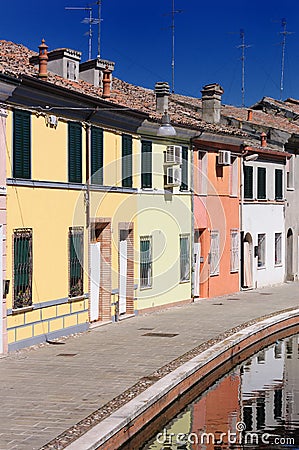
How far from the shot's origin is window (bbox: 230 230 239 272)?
96.3ft

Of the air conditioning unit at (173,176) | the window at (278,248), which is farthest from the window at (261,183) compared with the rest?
the air conditioning unit at (173,176)

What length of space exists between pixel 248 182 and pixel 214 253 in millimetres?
3975

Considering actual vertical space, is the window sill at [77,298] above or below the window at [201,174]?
below

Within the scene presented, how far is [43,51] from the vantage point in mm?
19109

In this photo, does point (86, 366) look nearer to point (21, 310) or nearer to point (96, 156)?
point (21, 310)

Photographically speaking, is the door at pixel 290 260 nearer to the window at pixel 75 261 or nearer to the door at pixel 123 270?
the door at pixel 123 270

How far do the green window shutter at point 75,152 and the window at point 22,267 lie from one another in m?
2.46

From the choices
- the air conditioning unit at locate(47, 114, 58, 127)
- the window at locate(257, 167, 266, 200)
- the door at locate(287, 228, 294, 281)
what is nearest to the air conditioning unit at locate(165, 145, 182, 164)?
the air conditioning unit at locate(47, 114, 58, 127)

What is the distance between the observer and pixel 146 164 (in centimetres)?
2297

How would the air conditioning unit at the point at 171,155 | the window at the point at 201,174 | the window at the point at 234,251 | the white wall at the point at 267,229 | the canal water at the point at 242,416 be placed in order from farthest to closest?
the white wall at the point at 267,229 → the window at the point at 234,251 → the window at the point at 201,174 → the air conditioning unit at the point at 171,155 → the canal water at the point at 242,416

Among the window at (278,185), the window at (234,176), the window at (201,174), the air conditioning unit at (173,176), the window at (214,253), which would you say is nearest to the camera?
the air conditioning unit at (173,176)

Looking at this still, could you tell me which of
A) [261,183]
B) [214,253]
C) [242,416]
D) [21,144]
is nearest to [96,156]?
[21,144]

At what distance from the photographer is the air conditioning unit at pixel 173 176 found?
24.2 metres

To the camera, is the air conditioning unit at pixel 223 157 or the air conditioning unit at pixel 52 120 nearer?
the air conditioning unit at pixel 52 120
